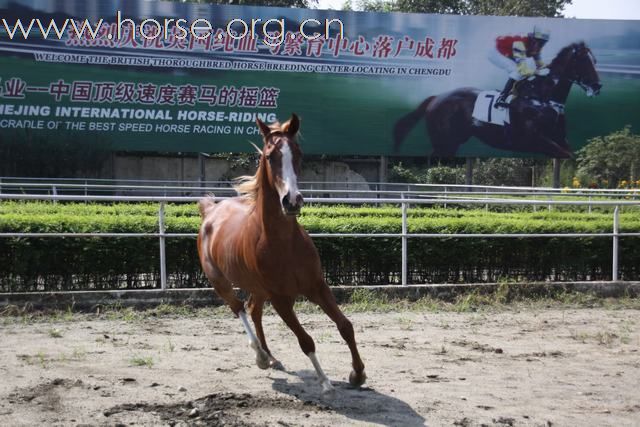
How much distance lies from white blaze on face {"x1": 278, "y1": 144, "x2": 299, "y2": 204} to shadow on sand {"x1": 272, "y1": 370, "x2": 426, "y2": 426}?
5.23 ft

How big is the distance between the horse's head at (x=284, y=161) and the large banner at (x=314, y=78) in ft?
74.5

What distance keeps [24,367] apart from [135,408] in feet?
5.57

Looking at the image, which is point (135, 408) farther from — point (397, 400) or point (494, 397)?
point (494, 397)

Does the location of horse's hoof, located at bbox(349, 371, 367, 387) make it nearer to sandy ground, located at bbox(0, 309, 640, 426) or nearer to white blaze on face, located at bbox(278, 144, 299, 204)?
sandy ground, located at bbox(0, 309, 640, 426)

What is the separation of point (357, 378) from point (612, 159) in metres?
25.2

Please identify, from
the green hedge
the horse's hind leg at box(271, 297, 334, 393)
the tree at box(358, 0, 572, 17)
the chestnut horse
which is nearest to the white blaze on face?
the chestnut horse

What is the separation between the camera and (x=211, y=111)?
28.5 metres

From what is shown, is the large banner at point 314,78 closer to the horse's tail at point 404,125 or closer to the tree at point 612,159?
the horse's tail at point 404,125

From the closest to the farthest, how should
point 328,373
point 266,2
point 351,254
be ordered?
point 328,373 → point 351,254 → point 266,2

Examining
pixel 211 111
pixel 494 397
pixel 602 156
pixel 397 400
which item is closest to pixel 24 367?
pixel 397 400

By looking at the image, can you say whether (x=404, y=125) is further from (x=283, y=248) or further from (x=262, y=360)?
(x=283, y=248)

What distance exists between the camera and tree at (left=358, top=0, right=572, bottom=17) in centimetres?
5322

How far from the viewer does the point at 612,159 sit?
92.6ft

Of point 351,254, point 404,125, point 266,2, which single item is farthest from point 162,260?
point 266,2
